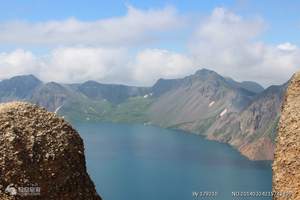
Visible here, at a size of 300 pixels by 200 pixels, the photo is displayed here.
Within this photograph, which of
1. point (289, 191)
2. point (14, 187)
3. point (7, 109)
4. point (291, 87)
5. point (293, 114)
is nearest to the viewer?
point (14, 187)

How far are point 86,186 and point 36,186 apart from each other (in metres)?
2.23

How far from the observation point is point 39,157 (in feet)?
60.7

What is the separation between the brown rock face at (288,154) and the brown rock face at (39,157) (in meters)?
9.62

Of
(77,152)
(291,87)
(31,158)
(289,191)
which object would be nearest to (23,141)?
(31,158)

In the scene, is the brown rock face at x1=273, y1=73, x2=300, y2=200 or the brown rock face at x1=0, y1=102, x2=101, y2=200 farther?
the brown rock face at x1=273, y1=73, x2=300, y2=200

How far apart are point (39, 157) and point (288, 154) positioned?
489 inches

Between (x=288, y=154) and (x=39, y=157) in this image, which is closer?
(x=39, y=157)

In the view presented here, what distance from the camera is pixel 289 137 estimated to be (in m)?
23.9

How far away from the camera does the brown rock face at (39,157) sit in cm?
1800

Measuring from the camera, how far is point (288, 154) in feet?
77.3

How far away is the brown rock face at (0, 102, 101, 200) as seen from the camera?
18000 mm

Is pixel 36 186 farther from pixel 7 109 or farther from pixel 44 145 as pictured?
pixel 7 109

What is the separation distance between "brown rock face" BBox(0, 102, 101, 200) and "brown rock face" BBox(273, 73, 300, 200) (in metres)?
9.62

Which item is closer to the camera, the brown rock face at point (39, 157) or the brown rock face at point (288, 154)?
the brown rock face at point (39, 157)
